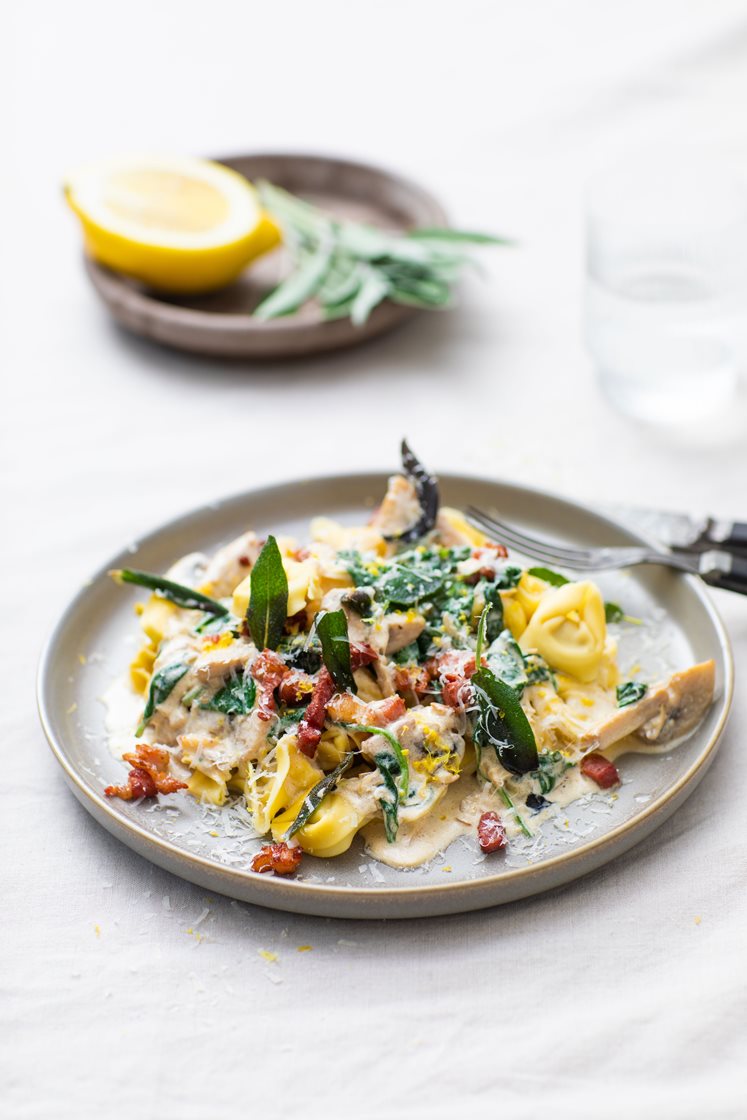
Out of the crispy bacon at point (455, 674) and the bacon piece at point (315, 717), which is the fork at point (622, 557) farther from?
the bacon piece at point (315, 717)

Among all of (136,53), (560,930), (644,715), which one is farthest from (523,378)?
(136,53)

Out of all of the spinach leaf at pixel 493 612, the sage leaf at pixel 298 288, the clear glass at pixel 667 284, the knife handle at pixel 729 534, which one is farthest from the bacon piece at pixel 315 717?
the sage leaf at pixel 298 288

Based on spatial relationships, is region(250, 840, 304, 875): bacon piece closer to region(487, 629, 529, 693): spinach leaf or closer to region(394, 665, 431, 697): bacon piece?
region(394, 665, 431, 697): bacon piece

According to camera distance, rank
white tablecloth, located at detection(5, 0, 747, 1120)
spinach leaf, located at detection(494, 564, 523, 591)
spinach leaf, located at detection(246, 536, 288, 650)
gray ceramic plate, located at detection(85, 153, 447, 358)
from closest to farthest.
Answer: white tablecloth, located at detection(5, 0, 747, 1120)
spinach leaf, located at detection(246, 536, 288, 650)
spinach leaf, located at detection(494, 564, 523, 591)
gray ceramic plate, located at detection(85, 153, 447, 358)

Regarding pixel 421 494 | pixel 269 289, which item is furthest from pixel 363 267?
pixel 421 494

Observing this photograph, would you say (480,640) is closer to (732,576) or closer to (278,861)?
(278,861)

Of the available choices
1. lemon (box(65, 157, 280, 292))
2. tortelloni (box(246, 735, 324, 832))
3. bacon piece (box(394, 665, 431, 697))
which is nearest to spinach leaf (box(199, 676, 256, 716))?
tortelloni (box(246, 735, 324, 832))
